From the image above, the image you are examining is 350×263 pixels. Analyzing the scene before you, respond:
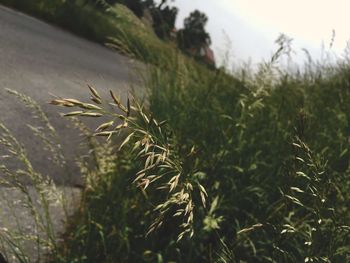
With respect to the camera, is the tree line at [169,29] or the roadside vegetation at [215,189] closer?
the roadside vegetation at [215,189]

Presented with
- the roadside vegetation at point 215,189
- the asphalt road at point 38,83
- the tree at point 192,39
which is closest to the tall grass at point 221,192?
the roadside vegetation at point 215,189

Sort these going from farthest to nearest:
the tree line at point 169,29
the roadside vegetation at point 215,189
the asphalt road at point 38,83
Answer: the tree line at point 169,29
the asphalt road at point 38,83
the roadside vegetation at point 215,189

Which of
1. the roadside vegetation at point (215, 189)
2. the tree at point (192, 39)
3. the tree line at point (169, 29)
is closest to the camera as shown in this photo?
the roadside vegetation at point (215, 189)

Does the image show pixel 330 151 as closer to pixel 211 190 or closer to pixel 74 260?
pixel 211 190

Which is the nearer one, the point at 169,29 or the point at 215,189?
the point at 215,189

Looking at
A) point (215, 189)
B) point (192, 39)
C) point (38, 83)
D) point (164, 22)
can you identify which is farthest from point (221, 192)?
point (192, 39)

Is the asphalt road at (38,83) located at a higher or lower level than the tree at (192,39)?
lower

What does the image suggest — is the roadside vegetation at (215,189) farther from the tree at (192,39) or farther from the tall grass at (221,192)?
the tree at (192,39)

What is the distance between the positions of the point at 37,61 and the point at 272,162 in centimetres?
361

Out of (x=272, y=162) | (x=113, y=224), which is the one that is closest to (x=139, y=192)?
(x=113, y=224)

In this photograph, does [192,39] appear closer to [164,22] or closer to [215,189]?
[164,22]

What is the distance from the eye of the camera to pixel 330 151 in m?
3.04

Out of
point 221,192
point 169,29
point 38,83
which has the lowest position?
point 38,83

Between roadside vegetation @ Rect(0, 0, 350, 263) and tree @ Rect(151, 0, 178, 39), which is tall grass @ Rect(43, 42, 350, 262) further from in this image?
tree @ Rect(151, 0, 178, 39)
